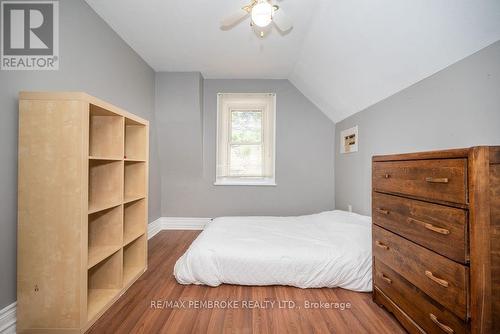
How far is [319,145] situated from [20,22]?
3.57m

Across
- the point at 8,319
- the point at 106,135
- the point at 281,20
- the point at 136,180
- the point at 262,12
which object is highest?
the point at 281,20

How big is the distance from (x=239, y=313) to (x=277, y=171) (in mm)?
2332

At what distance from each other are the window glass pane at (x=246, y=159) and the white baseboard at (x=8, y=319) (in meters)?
2.70

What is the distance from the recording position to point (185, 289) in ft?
6.05

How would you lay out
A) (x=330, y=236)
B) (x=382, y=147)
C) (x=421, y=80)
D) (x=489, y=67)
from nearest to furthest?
(x=489, y=67) < (x=421, y=80) < (x=330, y=236) < (x=382, y=147)

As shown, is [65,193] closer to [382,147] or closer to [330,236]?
[330,236]

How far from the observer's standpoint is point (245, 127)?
11.9 ft

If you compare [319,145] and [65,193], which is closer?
[65,193]

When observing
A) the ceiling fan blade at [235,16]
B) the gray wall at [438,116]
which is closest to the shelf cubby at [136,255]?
the ceiling fan blade at [235,16]

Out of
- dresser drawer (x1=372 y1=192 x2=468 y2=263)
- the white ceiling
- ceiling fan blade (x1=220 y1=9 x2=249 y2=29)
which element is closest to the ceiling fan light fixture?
ceiling fan blade (x1=220 y1=9 x2=249 y2=29)

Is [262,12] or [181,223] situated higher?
[262,12]

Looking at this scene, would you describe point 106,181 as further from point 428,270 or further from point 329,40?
point 329,40

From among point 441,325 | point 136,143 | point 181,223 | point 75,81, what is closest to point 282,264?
point 441,325

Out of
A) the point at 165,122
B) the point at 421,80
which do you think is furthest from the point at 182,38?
the point at 421,80
